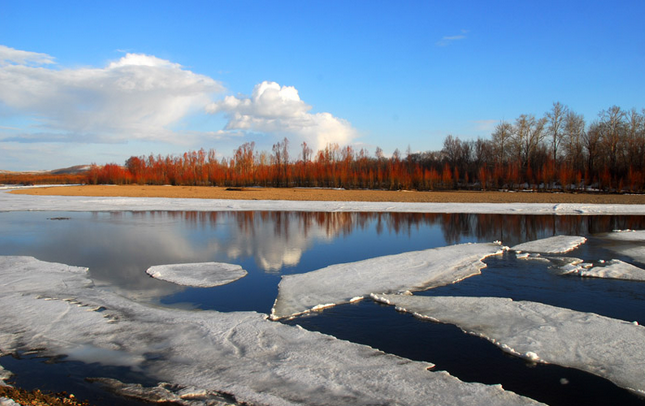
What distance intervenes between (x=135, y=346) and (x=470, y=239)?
37.9 ft

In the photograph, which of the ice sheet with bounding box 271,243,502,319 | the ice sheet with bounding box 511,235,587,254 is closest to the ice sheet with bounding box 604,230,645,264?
the ice sheet with bounding box 511,235,587,254

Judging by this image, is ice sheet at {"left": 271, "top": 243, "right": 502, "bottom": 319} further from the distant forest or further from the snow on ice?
the distant forest

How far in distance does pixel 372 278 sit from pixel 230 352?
13.5ft

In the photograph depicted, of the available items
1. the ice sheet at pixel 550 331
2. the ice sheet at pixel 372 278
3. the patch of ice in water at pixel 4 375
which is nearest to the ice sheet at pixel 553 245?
the ice sheet at pixel 372 278

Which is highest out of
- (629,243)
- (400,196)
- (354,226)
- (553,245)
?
(400,196)

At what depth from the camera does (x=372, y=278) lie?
8.80m

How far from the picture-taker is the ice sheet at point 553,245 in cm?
1219

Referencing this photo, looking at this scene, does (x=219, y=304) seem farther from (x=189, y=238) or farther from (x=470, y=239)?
(x=470, y=239)

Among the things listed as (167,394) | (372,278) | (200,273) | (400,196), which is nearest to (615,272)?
(372,278)

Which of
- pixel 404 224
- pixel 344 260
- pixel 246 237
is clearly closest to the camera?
pixel 344 260

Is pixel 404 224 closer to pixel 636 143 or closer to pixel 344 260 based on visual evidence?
pixel 344 260

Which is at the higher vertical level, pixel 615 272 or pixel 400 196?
pixel 400 196

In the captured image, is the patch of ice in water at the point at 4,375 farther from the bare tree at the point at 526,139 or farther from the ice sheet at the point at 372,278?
the bare tree at the point at 526,139

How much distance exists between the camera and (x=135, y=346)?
18.0ft
